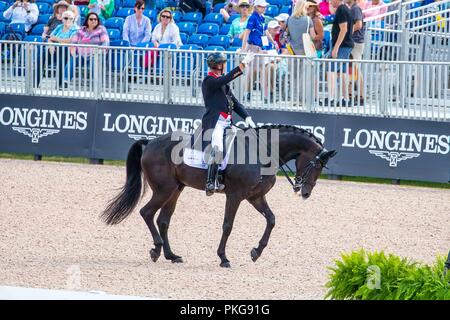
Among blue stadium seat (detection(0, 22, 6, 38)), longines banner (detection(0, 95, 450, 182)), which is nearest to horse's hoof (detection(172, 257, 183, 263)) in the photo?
longines banner (detection(0, 95, 450, 182))

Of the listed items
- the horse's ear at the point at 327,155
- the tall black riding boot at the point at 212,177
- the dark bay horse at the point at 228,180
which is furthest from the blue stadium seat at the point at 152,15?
the horse's ear at the point at 327,155

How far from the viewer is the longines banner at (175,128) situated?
17.5m

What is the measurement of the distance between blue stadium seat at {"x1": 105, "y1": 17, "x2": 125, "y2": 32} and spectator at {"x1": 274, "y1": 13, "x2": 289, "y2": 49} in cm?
377

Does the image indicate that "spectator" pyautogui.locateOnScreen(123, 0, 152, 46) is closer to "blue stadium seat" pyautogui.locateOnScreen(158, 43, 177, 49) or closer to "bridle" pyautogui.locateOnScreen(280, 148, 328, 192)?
"blue stadium seat" pyautogui.locateOnScreen(158, 43, 177, 49)

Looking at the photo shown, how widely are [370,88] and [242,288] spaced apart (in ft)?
26.2

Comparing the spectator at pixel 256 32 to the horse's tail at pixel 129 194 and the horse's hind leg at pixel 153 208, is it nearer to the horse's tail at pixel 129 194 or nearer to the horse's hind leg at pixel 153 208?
the horse's tail at pixel 129 194

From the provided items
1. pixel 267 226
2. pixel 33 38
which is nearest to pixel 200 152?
pixel 267 226

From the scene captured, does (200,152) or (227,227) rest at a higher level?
(200,152)

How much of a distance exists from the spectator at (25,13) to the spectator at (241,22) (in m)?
5.02

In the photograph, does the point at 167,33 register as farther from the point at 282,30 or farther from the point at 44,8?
the point at 44,8

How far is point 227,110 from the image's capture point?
12.3 meters

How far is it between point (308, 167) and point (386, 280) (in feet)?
15.2

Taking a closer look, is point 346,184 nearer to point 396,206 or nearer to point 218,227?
point 396,206

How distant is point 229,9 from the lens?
21922mm
